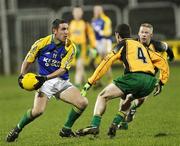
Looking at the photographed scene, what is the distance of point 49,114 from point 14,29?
1626cm

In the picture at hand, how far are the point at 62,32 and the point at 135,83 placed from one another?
4.68 feet

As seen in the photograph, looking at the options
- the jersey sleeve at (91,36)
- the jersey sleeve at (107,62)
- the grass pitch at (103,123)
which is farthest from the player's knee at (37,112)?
the jersey sleeve at (91,36)

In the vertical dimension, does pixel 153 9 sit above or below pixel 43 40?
below

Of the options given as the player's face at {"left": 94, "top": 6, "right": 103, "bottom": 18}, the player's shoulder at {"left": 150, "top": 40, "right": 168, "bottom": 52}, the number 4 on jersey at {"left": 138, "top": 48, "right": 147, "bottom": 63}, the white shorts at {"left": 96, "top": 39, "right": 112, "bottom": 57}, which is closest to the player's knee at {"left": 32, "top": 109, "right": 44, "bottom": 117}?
the number 4 on jersey at {"left": 138, "top": 48, "right": 147, "bottom": 63}

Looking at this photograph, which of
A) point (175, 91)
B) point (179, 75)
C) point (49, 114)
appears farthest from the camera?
point (179, 75)

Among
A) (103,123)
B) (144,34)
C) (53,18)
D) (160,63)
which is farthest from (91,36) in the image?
(160,63)

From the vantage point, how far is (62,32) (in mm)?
11586


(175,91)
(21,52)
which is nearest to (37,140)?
(175,91)

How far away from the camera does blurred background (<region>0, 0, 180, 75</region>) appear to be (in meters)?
30.7

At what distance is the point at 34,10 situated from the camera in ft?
105

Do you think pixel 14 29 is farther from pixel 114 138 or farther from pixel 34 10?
pixel 114 138

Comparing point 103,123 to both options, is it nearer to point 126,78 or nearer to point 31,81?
point 126,78

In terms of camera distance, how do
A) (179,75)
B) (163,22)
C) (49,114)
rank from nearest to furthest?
(49,114) → (179,75) → (163,22)

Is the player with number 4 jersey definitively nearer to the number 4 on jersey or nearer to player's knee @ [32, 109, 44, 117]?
the number 4 on jersey
